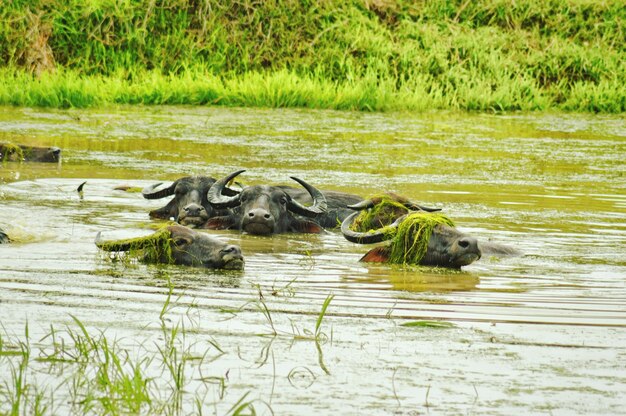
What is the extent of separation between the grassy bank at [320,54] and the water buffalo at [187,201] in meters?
8.97

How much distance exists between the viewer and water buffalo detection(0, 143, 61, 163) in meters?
12.6

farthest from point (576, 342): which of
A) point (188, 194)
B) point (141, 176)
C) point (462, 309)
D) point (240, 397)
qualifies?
point (141, 176)

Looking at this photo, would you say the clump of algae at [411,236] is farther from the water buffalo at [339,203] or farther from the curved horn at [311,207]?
the curved horn at [311,207]

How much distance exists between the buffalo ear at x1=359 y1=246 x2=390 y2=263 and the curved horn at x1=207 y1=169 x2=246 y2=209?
1916mm

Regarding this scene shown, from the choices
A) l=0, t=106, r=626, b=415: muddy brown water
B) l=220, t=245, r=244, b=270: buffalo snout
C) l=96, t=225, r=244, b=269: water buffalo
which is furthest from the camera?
l=96, t=225, r=244, b=269: water buffalo

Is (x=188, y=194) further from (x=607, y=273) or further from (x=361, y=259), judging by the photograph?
(x=607, y=273)

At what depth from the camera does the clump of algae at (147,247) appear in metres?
7.23

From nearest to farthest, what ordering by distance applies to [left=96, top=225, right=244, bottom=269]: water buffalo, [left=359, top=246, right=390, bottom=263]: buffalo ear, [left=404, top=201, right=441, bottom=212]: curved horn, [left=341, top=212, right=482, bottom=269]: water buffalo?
[left=96, top=225, right=244, bottom=269]: water buffalo
[left=341, top=212, right=482, bottom=269]: water buffalo
[left=359, top=246, right=390, bottom=263]: buffalo ear
[left=404, top=201, right=441, bottom=212]: curved horn

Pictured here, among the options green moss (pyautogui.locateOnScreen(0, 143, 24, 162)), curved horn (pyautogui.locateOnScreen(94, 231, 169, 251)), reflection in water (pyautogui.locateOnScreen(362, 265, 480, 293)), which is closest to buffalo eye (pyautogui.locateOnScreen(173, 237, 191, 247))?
curved horn (pyautogui.locateOnScreen(94, 231, 169, 251))

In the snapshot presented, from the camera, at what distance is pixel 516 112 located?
19.8 metres

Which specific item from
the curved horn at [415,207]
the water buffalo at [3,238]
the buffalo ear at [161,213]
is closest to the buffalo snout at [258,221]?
the buffalo ear at [161,213]

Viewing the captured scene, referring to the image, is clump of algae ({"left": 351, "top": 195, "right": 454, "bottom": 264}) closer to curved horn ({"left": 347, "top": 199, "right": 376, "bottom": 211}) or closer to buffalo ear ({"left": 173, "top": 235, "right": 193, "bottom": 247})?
curved horn ({"left": 347, "top": 199, "right": 376, "bottom": 211})

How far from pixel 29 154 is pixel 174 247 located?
19.3 feet

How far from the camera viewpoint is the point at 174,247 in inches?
288
